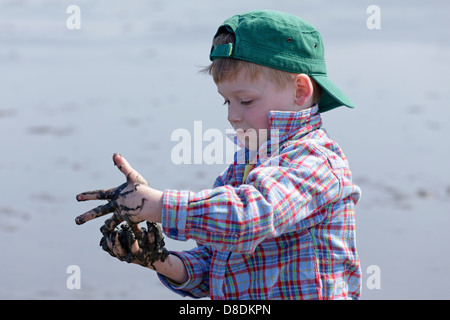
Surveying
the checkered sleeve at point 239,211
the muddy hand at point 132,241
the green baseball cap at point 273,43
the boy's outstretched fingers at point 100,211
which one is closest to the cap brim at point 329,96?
the green baseball cap at point 273,43

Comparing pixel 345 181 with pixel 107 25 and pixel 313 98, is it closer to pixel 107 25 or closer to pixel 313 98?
pixel 313 98

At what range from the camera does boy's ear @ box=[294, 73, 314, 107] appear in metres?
2.71

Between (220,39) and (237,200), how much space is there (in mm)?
652

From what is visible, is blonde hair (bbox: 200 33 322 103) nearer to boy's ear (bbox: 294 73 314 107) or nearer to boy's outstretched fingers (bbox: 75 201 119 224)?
boy's ear (bbox: 294 73 314 107)

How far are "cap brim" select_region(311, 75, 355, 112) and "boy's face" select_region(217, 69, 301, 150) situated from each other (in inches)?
3.9

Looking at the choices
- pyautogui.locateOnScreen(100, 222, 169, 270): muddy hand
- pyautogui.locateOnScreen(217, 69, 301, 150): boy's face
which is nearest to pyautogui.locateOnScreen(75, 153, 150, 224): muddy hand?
pyautogui.locateOnScreen(100, 222, 169, 270): muddy hand

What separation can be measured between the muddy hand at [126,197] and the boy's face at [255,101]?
19.1 inches

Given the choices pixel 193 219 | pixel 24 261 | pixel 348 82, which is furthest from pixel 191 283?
pixel 348 82

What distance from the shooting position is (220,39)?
2744mm

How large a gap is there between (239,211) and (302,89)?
594 mm

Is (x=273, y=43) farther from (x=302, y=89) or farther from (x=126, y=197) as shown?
(x=126, y=197)

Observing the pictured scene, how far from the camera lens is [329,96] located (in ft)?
9.39

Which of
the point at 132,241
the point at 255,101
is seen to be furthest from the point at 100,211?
the point at 255,101

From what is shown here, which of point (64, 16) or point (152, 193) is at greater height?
point (64, 16)
